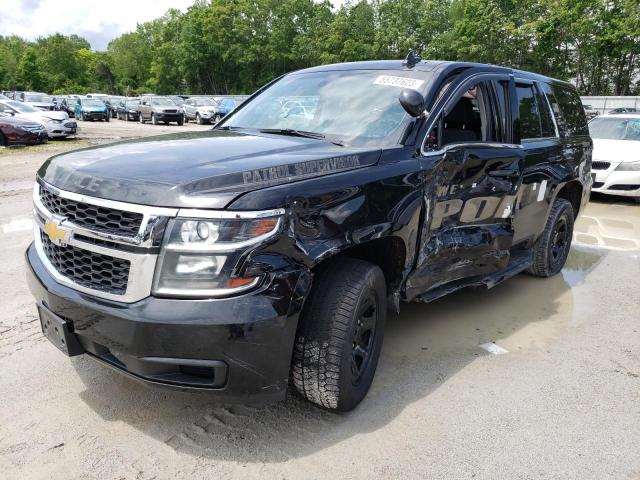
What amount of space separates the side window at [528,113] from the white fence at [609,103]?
2872 cm

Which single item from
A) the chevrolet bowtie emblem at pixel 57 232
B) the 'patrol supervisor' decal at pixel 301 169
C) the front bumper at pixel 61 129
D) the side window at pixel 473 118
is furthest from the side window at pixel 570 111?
the front bumper at pixel 61 129

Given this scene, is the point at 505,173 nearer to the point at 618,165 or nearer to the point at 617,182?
the point at 617,182

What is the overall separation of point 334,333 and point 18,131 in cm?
1730

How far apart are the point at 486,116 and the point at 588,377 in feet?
6.39

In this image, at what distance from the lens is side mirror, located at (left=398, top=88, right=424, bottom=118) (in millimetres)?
3146

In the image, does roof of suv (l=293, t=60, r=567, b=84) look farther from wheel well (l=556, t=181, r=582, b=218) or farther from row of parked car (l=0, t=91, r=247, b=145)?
row of parked car (l=0, t=91, r=247, b=145)

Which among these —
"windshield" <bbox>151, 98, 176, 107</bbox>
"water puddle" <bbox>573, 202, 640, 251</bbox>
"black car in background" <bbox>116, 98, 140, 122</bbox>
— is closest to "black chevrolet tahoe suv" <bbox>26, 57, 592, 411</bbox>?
"water puddle" <bbox>573, 202, 640, 251</bbox>

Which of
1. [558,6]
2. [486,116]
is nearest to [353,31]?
[558,6]

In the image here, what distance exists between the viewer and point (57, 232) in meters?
2.61

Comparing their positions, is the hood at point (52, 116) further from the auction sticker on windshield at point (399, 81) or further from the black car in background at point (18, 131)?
the auction sticker on windshield at point (399, 81)

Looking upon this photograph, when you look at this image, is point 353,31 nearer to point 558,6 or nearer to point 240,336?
point 558,6

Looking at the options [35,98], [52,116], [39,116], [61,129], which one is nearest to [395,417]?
[61,129]

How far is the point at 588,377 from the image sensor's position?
353cm

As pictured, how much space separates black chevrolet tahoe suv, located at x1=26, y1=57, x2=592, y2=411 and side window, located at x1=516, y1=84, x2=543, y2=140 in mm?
429
